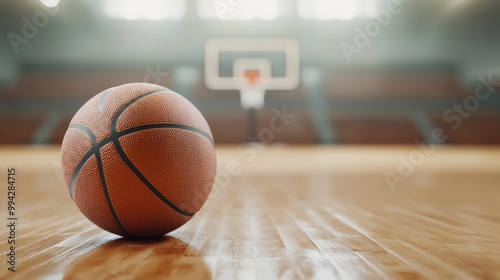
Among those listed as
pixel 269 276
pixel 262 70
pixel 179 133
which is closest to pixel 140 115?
pixel 179 133

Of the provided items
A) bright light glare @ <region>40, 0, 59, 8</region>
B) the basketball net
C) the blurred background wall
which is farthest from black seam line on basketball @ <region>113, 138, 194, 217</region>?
the blurred background wall

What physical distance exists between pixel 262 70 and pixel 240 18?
1234 mm

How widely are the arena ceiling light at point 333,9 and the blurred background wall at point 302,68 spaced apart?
0.02 metres

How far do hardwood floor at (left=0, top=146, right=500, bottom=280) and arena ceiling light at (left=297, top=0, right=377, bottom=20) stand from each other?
8.09 m

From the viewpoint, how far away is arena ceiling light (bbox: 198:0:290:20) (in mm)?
10734

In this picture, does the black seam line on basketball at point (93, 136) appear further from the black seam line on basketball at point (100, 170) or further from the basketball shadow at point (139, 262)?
the basketball shadow at point (139, 262)

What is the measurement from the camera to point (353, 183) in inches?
150

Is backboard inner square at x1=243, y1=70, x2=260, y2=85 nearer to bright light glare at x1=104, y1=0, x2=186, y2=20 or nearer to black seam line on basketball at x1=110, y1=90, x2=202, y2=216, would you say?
bright light glare at x1=104, y1=0, x2=186, y2=20

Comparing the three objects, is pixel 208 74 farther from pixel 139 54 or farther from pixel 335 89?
pixel 335 89

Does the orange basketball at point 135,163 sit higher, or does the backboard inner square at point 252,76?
the backboard inner square at point 252,76

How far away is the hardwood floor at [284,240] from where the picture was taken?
4.17 feet

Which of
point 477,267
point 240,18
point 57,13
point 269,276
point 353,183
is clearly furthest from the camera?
point 240,18

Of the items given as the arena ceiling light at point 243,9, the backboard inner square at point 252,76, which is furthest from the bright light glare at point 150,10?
the backboard inner square at point 252,76

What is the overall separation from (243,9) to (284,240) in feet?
31.6
